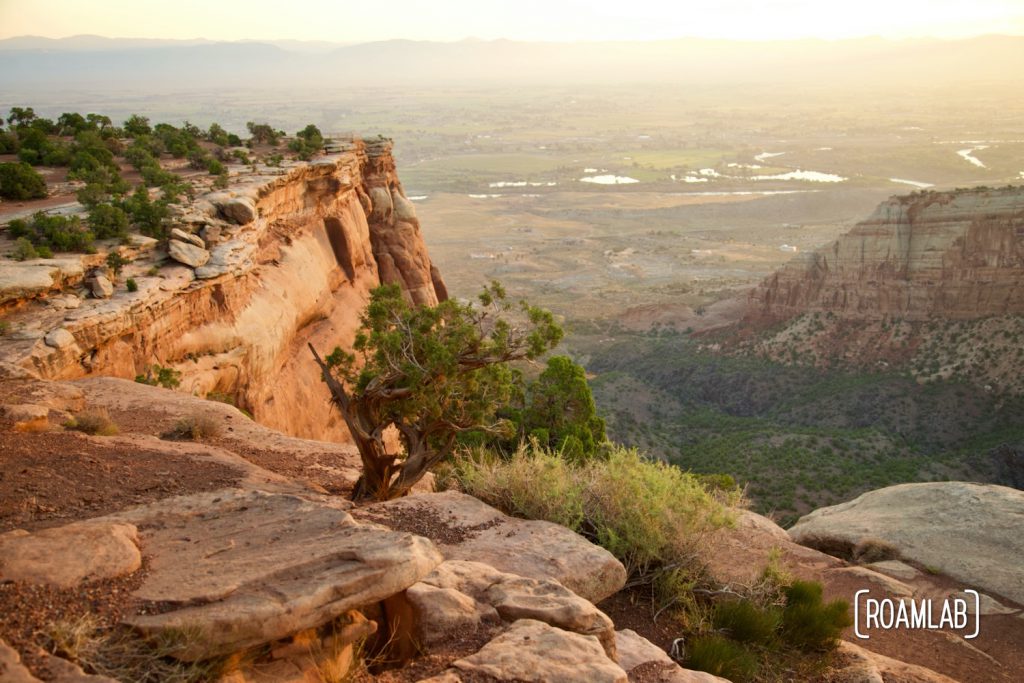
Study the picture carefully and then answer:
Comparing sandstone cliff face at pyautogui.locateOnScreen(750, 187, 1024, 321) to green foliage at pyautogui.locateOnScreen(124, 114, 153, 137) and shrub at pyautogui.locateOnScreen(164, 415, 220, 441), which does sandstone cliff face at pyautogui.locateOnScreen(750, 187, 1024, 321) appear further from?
shrub at pyautogui.locateOnScreen(164, 415, 220, 441)

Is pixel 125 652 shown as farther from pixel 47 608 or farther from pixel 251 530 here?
pixel 251 530

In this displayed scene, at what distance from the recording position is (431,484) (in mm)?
14867

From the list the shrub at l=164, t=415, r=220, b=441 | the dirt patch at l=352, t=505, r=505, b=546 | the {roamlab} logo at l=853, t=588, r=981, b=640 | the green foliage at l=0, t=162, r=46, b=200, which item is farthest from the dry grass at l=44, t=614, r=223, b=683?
the green foliage at l=0, t=162, r=46, b=200

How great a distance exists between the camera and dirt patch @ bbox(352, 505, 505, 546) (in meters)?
11.0

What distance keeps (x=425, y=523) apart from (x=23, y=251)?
11.7 metres

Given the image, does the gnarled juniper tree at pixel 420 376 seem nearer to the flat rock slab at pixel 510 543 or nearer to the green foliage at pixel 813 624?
the flat rock slab at pixel 510 543

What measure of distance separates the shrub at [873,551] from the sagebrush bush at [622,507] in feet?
23.8

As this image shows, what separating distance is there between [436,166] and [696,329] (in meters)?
114

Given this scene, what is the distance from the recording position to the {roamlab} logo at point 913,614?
48.0ft

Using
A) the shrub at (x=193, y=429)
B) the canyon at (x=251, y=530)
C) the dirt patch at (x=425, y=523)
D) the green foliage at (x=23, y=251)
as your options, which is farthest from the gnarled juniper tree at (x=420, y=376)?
the green foliage at (x=23, y=251)

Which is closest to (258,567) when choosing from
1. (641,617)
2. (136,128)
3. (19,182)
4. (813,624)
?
(641,617)

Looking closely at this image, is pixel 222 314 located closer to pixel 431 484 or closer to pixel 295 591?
pixel 431 484

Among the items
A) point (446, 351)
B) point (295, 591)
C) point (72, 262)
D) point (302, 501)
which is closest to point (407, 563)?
point (295, 591)

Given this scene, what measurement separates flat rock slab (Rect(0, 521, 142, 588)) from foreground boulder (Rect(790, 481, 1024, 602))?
16.6m
